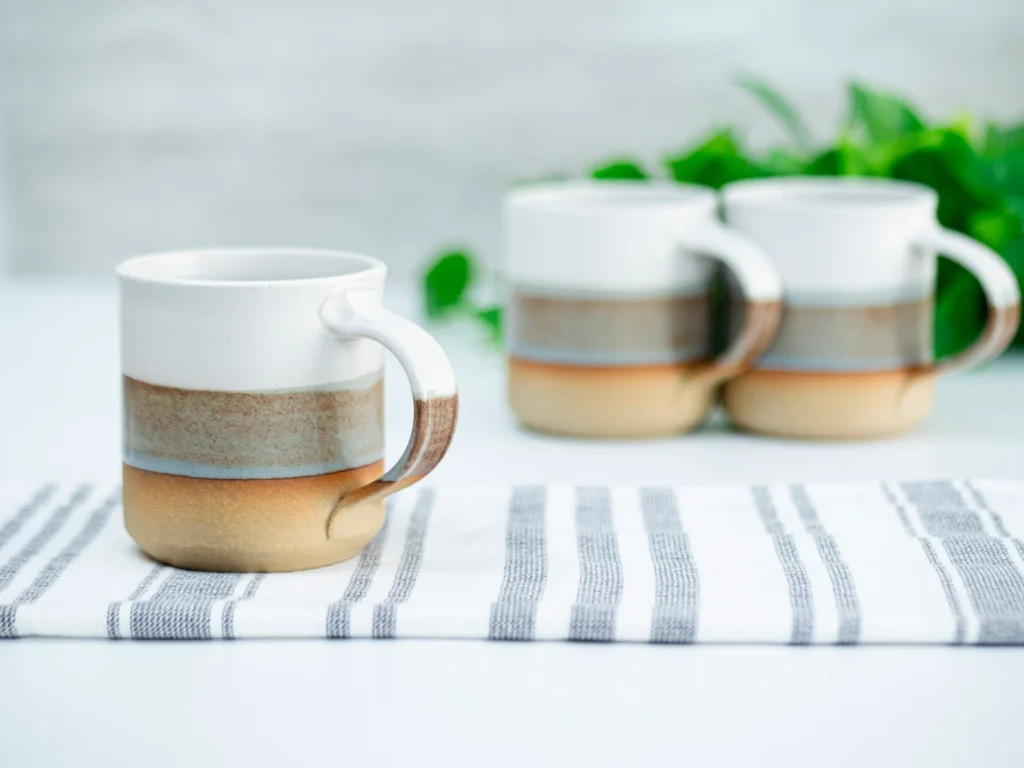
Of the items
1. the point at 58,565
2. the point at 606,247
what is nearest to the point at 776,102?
the point at 606,247

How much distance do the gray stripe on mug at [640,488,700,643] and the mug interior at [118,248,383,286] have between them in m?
0.15

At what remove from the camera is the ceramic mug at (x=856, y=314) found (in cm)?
73

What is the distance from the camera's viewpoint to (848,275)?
2.39ft

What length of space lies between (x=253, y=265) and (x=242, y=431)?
0.28ft

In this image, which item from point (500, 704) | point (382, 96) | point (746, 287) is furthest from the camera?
point (382, 96)

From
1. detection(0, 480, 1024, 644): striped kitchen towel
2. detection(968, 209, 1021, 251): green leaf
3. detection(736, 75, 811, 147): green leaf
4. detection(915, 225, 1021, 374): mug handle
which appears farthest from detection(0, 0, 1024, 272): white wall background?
detection(0, 480, 1024, 644): striped kitchen towel

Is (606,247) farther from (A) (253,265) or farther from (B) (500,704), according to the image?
(B) (500,704)

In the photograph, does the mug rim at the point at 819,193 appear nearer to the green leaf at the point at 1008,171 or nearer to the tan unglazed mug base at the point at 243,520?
the green leaf at the point at 1008,171

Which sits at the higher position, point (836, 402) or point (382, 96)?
point (382, 96)

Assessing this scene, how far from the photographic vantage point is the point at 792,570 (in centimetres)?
52

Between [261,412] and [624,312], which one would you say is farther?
[624,312]

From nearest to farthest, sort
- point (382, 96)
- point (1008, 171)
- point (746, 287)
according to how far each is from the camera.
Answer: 1. point (746, 287)
2. point (1008, 171)
3. point (382, 96)

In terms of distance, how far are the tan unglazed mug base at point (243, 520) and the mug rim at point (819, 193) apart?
32 cm

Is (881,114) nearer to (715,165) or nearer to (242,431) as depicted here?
(715,165)
